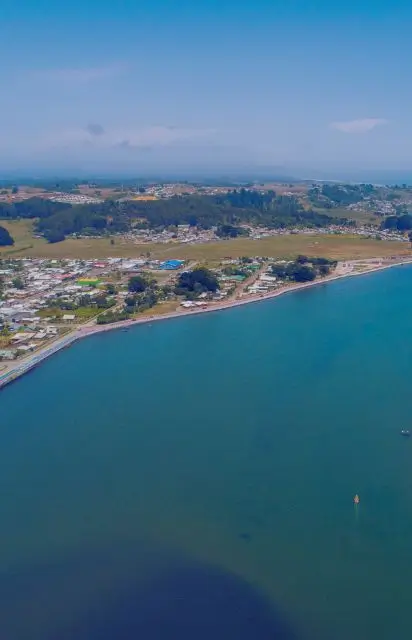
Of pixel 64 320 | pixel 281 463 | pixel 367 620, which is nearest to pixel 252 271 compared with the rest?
pixel 64 320

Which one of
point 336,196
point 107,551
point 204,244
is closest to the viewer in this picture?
point 107,551

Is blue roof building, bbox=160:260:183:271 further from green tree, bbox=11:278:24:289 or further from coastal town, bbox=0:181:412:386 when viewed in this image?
green tree, bbox=11:278:24:289

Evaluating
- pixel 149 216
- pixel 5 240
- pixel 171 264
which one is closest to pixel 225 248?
pixel 171 264

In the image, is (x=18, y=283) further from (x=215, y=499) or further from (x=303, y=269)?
(x=215, y=499)

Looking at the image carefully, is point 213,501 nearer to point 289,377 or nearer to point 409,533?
point 409,533

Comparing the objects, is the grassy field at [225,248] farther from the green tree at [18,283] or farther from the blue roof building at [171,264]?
the green tree at [18,283]

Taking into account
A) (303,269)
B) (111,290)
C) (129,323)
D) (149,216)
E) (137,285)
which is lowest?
(129,323)
